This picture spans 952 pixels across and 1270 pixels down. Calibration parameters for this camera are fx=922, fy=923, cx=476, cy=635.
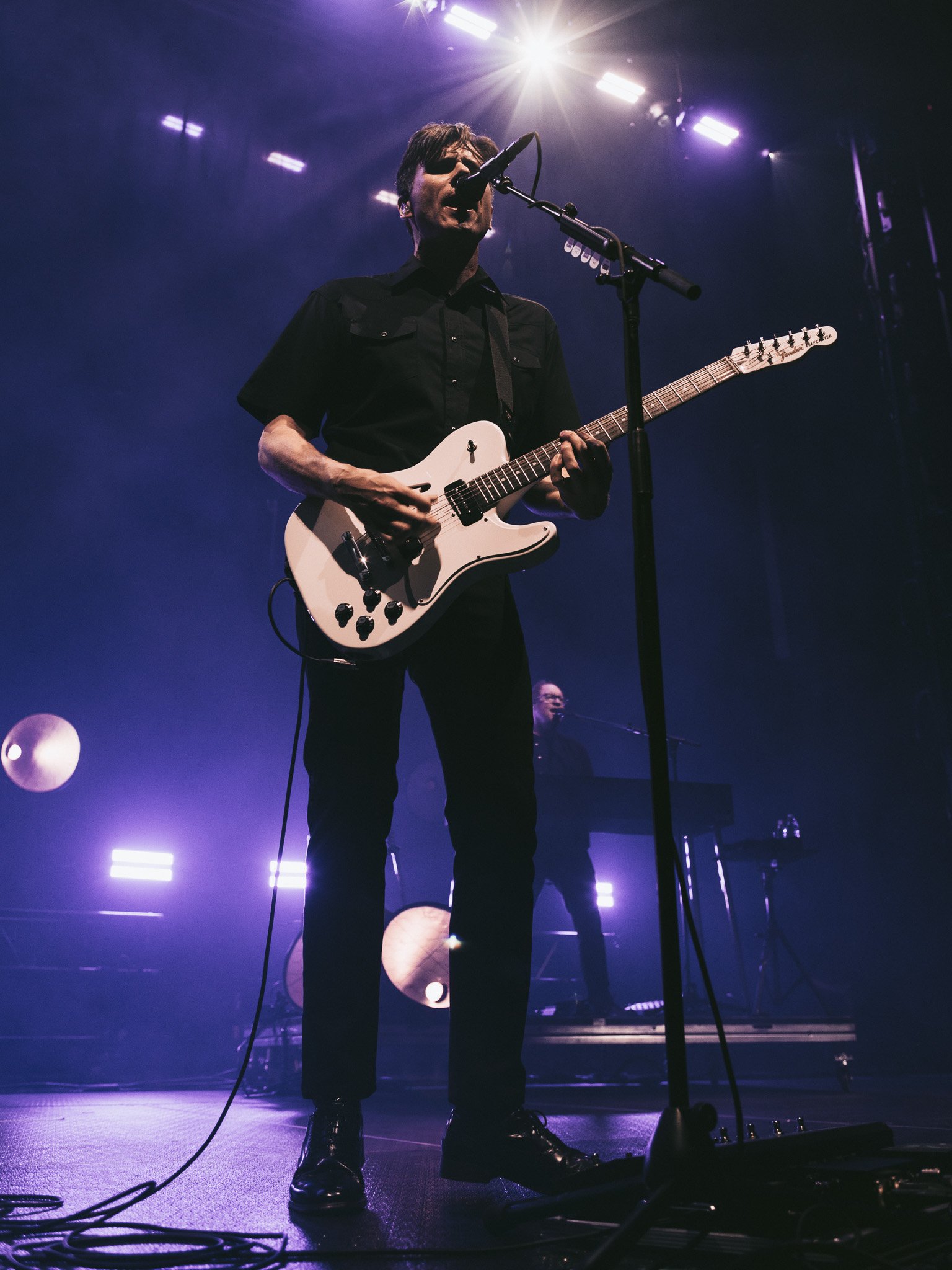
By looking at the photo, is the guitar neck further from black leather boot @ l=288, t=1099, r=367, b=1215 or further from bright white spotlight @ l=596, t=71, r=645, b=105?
bright white spotlight @ l=596, t=71, r=645, b=105

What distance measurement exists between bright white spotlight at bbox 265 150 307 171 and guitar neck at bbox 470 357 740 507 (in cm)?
659

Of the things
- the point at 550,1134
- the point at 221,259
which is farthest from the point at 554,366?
the point at 221,259

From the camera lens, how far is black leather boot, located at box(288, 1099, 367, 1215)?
1.39 metres

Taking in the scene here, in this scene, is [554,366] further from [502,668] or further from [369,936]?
[369,936]

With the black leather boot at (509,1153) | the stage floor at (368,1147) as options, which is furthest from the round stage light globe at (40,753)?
the black leather boot at (509,1153)

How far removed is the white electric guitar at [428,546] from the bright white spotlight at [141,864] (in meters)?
6.46

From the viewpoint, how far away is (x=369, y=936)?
5.67 ft

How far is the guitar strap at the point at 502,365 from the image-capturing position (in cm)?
204

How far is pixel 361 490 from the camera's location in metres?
1.78

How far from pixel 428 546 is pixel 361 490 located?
0.57 ft

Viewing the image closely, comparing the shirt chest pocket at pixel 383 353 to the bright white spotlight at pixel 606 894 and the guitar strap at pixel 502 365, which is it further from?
the bright white spotlight at pixel 606 894

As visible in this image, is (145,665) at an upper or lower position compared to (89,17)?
lower

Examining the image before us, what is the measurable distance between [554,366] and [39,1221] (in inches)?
74.9

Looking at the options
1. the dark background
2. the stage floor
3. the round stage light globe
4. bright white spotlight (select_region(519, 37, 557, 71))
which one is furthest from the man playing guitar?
the round stage light globe
